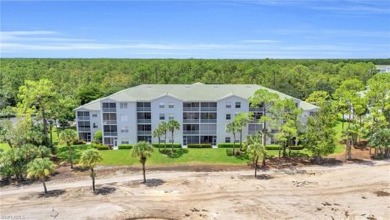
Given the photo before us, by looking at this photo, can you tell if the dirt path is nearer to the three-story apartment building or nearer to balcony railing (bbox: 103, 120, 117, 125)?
the three-story apartment building

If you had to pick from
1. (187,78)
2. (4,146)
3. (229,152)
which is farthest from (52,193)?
(187,78)

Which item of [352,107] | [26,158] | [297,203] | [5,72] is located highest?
[5,72]

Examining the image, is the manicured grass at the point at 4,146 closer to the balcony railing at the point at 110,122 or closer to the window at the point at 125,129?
the balcony railing at the point at 110,122

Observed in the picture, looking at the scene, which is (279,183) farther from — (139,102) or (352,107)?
(139,102)

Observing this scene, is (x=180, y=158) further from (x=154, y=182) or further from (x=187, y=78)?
(x=187, y=78)

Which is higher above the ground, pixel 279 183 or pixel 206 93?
pixel 206 93

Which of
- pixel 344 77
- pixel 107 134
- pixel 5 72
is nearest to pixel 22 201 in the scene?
pixel 107 134

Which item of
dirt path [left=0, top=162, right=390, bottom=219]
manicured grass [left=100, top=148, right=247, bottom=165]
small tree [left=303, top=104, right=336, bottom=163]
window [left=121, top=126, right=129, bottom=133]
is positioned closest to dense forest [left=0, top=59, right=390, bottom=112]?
window [left=121, top=126, right=129, bottom=133]
